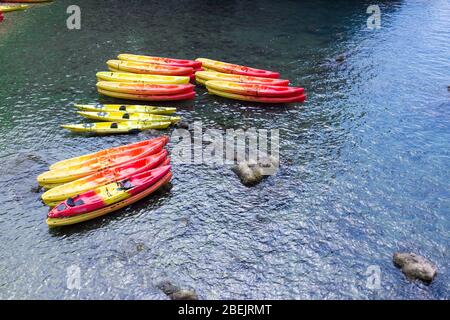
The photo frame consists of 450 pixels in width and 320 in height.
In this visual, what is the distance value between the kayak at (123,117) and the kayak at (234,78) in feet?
23.5

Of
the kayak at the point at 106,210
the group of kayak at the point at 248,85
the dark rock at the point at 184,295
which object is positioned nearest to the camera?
the dark rock at the point at 184,295

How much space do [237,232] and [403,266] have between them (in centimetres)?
879

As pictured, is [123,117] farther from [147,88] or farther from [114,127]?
[147,88]

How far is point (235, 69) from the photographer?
38938mm

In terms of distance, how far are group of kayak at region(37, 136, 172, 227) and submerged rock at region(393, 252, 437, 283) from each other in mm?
14227

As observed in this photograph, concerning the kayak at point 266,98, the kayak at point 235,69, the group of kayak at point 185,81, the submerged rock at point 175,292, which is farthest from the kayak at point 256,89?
the submerged rock at point 175,292

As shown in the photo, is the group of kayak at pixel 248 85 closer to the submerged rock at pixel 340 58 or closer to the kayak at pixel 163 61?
the kayak at pixel 163 61

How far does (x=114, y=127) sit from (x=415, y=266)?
2230 centimetres

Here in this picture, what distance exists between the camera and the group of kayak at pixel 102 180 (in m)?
23.5

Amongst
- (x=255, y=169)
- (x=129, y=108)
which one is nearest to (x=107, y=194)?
(x=255, y=169)

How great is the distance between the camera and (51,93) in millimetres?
36500

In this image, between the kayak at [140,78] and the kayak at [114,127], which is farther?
the kayak at [140,78]

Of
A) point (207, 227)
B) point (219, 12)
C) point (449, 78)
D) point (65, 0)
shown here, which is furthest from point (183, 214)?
point (65, 0)
